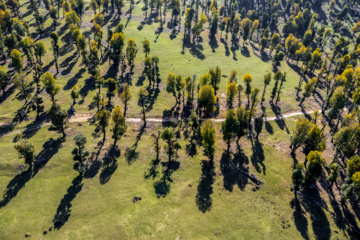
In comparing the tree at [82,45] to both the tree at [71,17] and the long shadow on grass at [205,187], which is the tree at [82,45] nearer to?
the tree at [71,17]

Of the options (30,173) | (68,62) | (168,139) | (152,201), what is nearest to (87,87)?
(68,62)

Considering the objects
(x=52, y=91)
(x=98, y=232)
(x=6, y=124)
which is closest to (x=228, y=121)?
(x=98, y=232)

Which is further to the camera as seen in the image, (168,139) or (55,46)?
(55,46)

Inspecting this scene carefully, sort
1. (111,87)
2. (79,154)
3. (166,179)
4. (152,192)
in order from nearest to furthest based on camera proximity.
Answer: (152,192), (79,154), (166,179), (111,87)

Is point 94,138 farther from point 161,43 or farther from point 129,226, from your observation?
point 161,43

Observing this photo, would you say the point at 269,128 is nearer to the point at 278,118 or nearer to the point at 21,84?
the point at 278,118

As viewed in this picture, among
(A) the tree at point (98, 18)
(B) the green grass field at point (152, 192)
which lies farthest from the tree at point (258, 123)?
(A) the tree at point (98, 18)
